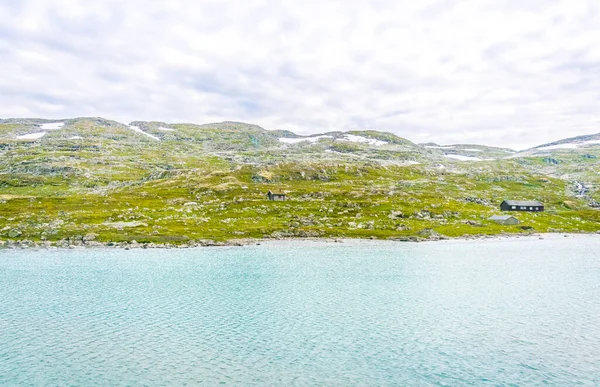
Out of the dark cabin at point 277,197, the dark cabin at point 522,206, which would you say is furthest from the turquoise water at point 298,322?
the dark cabin at point 522,206

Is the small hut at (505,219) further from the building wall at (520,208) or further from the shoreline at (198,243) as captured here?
the building wall at (520,208)

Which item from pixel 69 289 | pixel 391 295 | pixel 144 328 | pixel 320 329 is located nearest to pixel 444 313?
pixel 391 295

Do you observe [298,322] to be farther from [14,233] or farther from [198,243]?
[14,233]

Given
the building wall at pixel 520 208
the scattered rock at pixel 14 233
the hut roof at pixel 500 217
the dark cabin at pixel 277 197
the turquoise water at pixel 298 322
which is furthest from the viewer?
the building wall at pixel 520 208

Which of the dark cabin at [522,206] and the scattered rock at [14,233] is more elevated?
the scattered rock at [14,233]

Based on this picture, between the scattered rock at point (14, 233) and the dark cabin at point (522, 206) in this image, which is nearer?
the scattered rock at point (14, 233)

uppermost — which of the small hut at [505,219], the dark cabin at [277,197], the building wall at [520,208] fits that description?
the dark cabin at [277,197]

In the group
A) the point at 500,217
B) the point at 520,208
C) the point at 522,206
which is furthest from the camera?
the point at 522,206

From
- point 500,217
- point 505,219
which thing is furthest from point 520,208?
point 505,219

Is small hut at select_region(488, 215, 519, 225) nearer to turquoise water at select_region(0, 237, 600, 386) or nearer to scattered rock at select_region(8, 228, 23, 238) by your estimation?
turquoise water at select_region(0, 237, 600, 386)

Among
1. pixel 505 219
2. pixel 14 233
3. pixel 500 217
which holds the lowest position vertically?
pixel 505 219

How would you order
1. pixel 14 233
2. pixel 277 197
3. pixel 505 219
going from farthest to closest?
pixel 277 197
pixel 505 219
pixel 14 233
